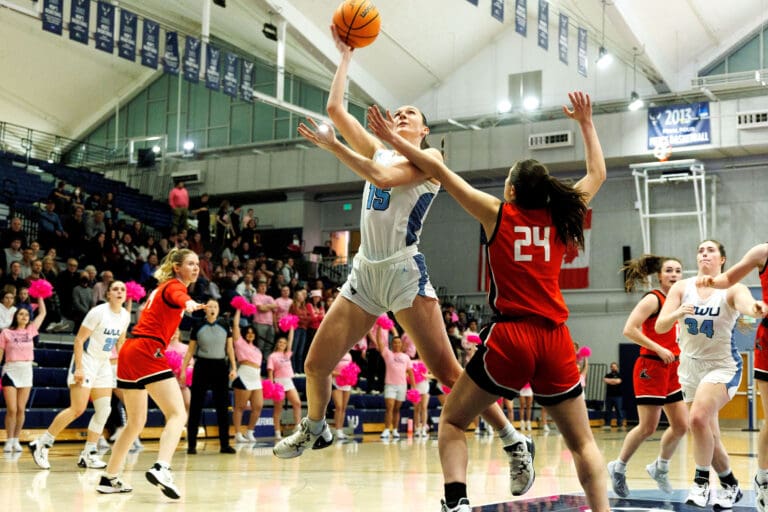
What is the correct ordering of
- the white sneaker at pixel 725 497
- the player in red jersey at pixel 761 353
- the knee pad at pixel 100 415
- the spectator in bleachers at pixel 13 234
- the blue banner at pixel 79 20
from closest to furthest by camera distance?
1. the player in red jersey at pixel 761 353
2. the white sneaker at pixel 725 497
3. the knee pad at pixel 100 415
4. the blue banner at pixel 79 20
5. the spectator in bleachers at pixel 13 234

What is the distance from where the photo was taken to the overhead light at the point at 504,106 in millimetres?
26172

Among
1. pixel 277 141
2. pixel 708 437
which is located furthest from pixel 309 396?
pixel 277 141

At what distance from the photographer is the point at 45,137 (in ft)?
99.3

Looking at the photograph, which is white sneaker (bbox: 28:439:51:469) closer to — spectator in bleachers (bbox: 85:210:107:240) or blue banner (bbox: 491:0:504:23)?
spectator in bleachers (bbox: 85:210:107:240)

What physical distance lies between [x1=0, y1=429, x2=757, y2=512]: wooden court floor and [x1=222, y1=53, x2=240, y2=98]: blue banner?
26.8 ft

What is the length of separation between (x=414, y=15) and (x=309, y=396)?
63.2 feet

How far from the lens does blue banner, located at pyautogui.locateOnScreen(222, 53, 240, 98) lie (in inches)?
717

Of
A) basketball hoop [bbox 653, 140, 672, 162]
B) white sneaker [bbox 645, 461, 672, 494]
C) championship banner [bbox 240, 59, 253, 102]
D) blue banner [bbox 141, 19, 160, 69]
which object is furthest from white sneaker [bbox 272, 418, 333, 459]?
A: basketball hoop [bbox 653, 140, 672, 162]

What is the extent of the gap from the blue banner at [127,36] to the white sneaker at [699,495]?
1268 centimetres

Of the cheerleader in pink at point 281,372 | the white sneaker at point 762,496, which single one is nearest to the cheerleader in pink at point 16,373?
the cheerleader in pink at point 281,372

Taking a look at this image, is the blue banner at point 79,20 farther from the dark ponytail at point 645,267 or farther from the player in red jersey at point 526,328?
the player in red jersey at point 526,328

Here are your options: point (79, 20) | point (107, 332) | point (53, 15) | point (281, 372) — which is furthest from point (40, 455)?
point (79, 20)

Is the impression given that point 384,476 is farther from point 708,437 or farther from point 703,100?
point 703,100

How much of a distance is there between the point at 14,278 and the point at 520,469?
1078 cm
